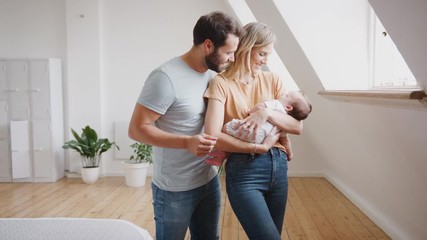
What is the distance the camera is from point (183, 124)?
1531 mm

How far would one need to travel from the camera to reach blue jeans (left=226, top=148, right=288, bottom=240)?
142 centimetres

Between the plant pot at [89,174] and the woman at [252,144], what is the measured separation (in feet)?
12.3

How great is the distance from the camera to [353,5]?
286 centimetres

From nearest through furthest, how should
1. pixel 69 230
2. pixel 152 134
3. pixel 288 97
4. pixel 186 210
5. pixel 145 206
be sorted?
pixel 69 230 < pixel 152 134 < pixel 186 210 < pixel 288 97 < pixel 145 206

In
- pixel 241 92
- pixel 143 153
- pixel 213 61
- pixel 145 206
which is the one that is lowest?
pixel 145 206

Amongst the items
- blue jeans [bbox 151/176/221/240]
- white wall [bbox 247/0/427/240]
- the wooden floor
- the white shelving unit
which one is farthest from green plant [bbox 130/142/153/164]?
blue jeans [bbox 151/176/221/240]

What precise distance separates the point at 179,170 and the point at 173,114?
8.7 inches

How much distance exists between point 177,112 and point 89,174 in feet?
12.4

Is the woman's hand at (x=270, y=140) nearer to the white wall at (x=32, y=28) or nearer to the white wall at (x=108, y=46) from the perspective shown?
the white wall at (x=108, y=46)

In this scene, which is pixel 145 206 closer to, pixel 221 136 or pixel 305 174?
pixel 305 174

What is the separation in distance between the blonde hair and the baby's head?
0.72ft

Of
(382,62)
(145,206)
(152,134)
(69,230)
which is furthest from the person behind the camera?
(145,206)

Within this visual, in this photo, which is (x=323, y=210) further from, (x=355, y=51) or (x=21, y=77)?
(x=21, y=77)

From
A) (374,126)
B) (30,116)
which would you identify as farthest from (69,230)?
(30,116)
